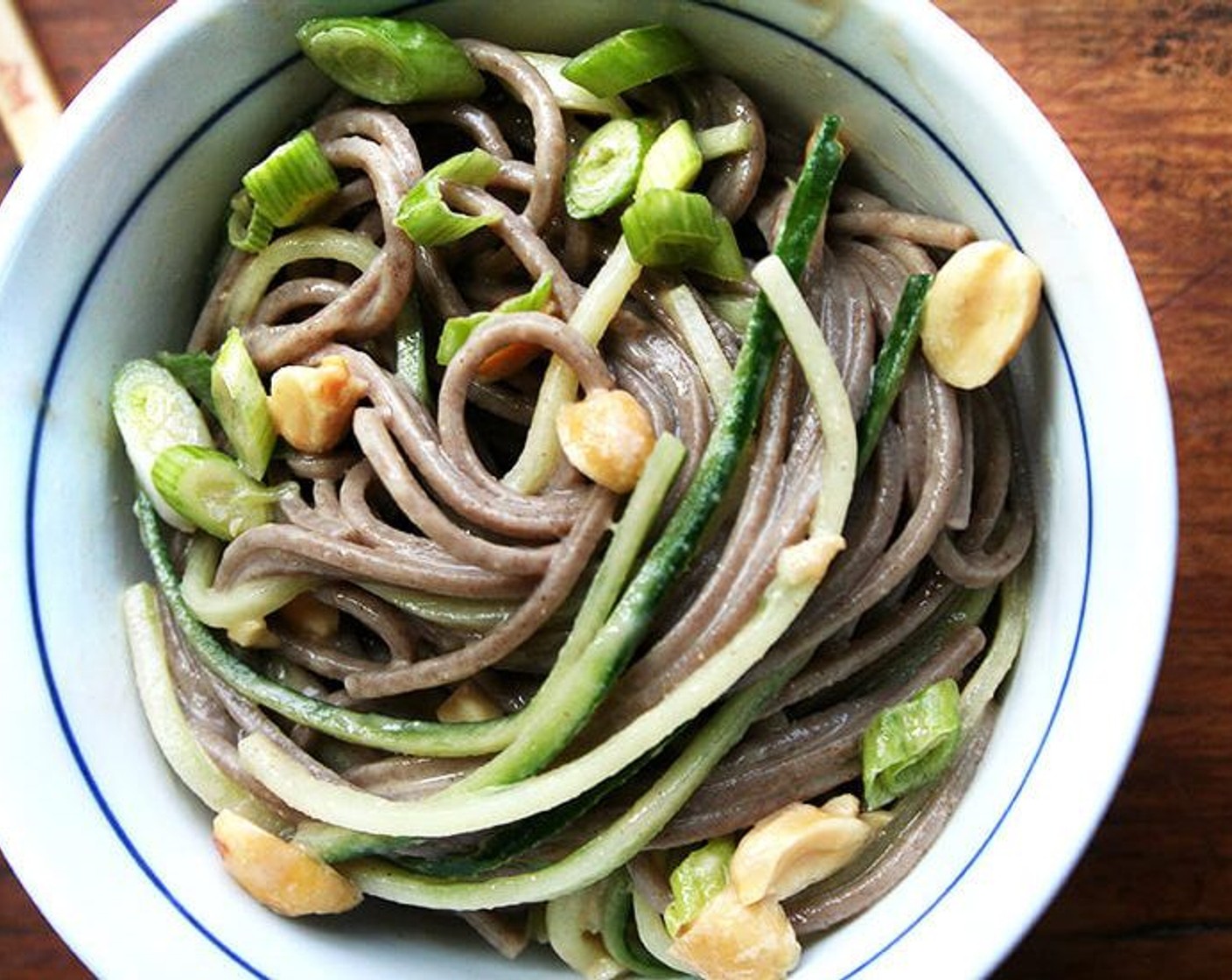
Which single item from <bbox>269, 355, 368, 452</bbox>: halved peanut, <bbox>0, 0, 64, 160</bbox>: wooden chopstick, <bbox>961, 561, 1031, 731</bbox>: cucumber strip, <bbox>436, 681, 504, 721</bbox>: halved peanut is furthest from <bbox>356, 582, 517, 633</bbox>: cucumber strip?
<bbox>0, 0, 64, 160</bbox>: wooden chopstick

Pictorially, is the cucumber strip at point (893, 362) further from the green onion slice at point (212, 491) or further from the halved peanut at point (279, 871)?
the halved peanut at point (279, 871)

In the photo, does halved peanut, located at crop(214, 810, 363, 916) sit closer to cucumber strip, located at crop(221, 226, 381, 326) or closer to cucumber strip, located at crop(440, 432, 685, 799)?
cucumber strip, located at crop(440, 432, 685, 799)

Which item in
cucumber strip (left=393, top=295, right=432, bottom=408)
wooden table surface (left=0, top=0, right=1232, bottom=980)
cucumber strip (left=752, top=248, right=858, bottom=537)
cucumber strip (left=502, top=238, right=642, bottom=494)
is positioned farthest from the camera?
wooden table surface (left=0, top=0, right=1232, bottom=980)

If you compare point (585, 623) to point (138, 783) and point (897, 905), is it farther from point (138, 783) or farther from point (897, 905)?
point (138, 783)

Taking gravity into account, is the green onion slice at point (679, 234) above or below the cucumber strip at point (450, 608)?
above

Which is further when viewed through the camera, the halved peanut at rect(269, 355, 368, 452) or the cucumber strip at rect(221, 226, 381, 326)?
the cucumber strip at rect(221, 226, 381, 326)

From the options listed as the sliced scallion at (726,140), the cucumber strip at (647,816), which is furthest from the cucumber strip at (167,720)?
the sliced scallion at (726,140)
